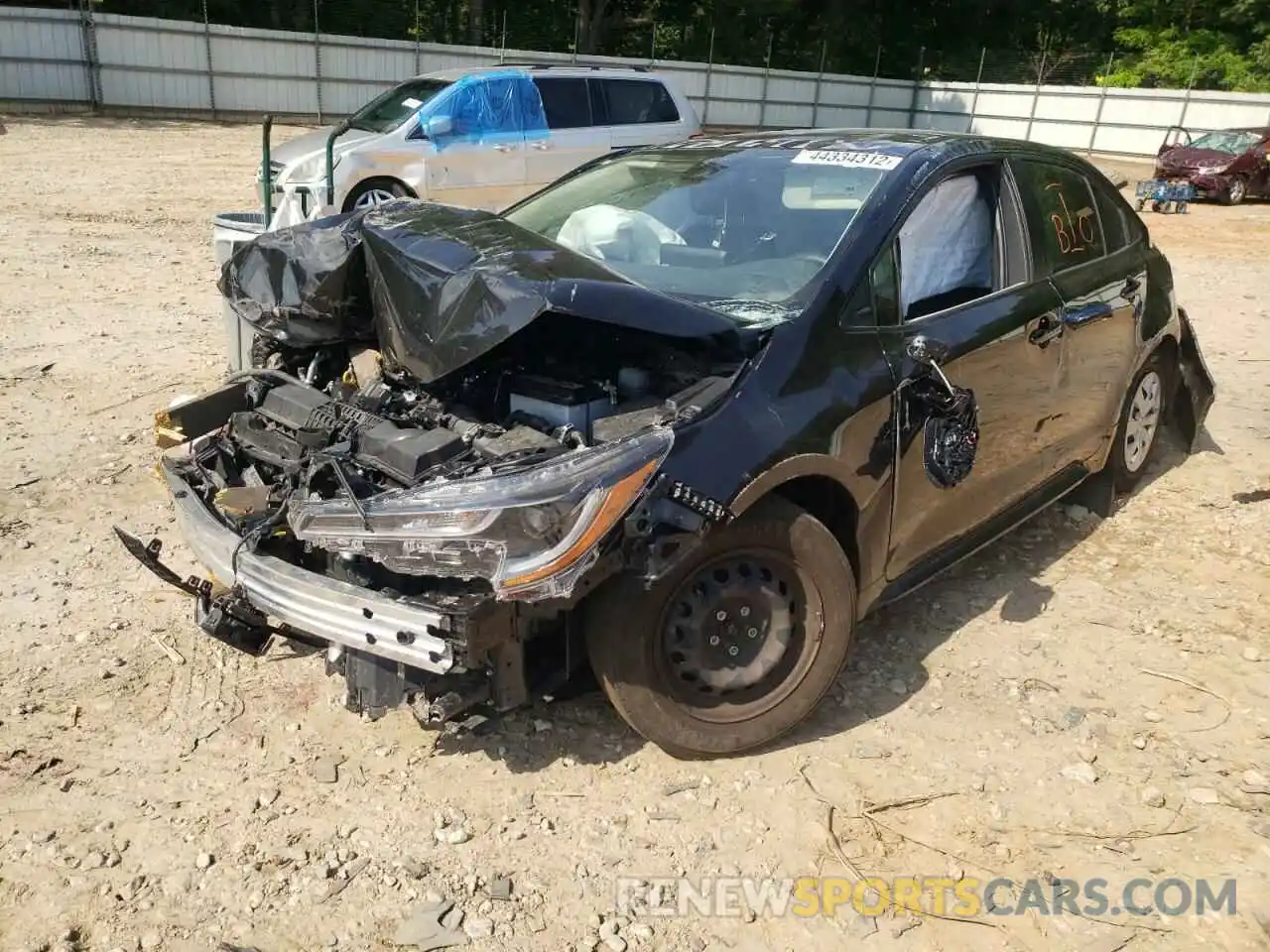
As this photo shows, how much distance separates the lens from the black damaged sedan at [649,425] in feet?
8.84

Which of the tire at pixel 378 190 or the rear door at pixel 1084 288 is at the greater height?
the rear door at pixel 1084 288

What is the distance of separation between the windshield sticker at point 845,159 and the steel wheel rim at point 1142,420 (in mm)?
2165

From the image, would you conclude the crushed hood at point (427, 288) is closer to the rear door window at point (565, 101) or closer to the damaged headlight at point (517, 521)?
the damaged headlight at point (517, 521)

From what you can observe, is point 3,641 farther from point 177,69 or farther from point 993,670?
point 177,69

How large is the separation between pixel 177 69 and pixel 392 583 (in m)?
23.9

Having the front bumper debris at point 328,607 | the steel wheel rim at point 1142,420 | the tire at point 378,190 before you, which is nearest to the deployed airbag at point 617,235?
the front bumper debris at point 328,607

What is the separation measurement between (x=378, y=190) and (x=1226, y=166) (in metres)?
17.2

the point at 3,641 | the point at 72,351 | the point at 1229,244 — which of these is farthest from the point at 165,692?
the point at 1229,244

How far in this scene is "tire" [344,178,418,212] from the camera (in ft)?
35.5

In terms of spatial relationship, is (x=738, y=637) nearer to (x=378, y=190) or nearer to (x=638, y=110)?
(x=378, y=190)

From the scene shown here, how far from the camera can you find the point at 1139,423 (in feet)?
17.4

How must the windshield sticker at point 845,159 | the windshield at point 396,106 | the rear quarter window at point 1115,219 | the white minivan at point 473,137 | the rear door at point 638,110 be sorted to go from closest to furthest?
the windshield sticker at point 845,159
the rear quarter window at point 1115,219
the white minivan at point 473,137
the windshield at point 396,106
the rear door at point 638,110

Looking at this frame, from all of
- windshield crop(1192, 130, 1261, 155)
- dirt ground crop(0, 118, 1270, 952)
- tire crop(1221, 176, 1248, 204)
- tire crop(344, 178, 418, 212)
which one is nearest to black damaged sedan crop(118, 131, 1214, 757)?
dirt ground crop(0, 118, 1270, 952)

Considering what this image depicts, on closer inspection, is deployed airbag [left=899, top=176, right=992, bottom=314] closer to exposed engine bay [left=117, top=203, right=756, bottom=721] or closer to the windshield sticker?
the windshield sticker
